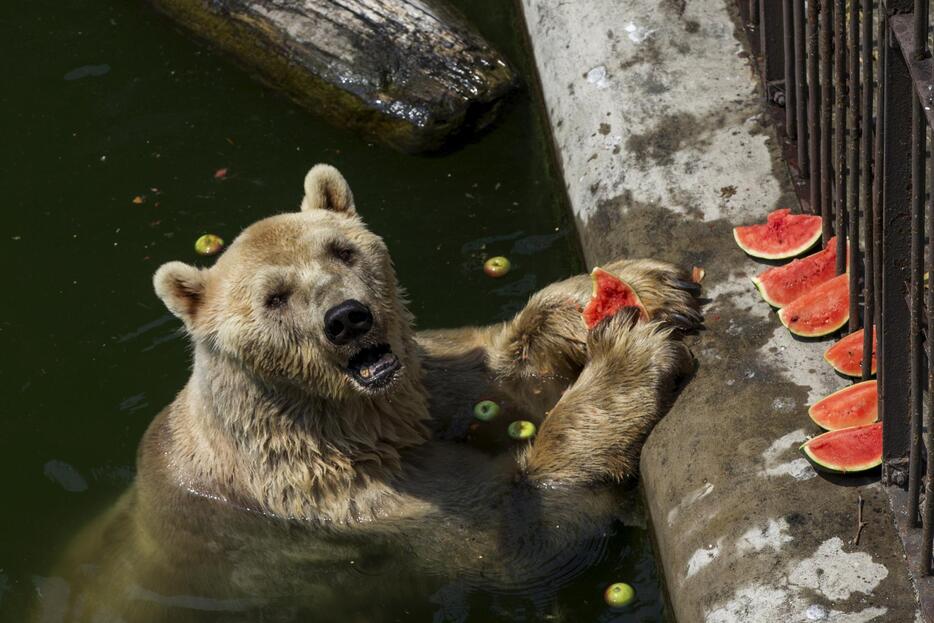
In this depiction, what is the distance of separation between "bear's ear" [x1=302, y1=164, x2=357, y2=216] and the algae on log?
8.40 ft

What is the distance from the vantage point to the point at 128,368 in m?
7.74

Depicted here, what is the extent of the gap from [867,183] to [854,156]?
252 millimetres

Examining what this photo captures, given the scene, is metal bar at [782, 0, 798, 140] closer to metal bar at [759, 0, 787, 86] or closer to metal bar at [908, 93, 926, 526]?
metal bar at [759, 0, 787, 86]

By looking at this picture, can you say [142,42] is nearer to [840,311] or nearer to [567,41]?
[567,41]

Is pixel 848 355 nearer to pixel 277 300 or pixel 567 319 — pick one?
pixel 567 319

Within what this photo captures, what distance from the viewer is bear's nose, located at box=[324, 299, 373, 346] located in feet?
17.6

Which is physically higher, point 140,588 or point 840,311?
point 840,311

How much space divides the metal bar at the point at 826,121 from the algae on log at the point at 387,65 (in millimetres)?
3184

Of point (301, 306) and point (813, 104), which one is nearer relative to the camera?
point (301, 306)

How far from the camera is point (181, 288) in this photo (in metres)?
5.72

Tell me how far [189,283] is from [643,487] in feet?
7.46

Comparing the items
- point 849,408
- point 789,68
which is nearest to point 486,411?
point 849,408

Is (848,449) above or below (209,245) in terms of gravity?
above

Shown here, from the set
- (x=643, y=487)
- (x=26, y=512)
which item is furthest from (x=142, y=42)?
(x=643, y=487)
